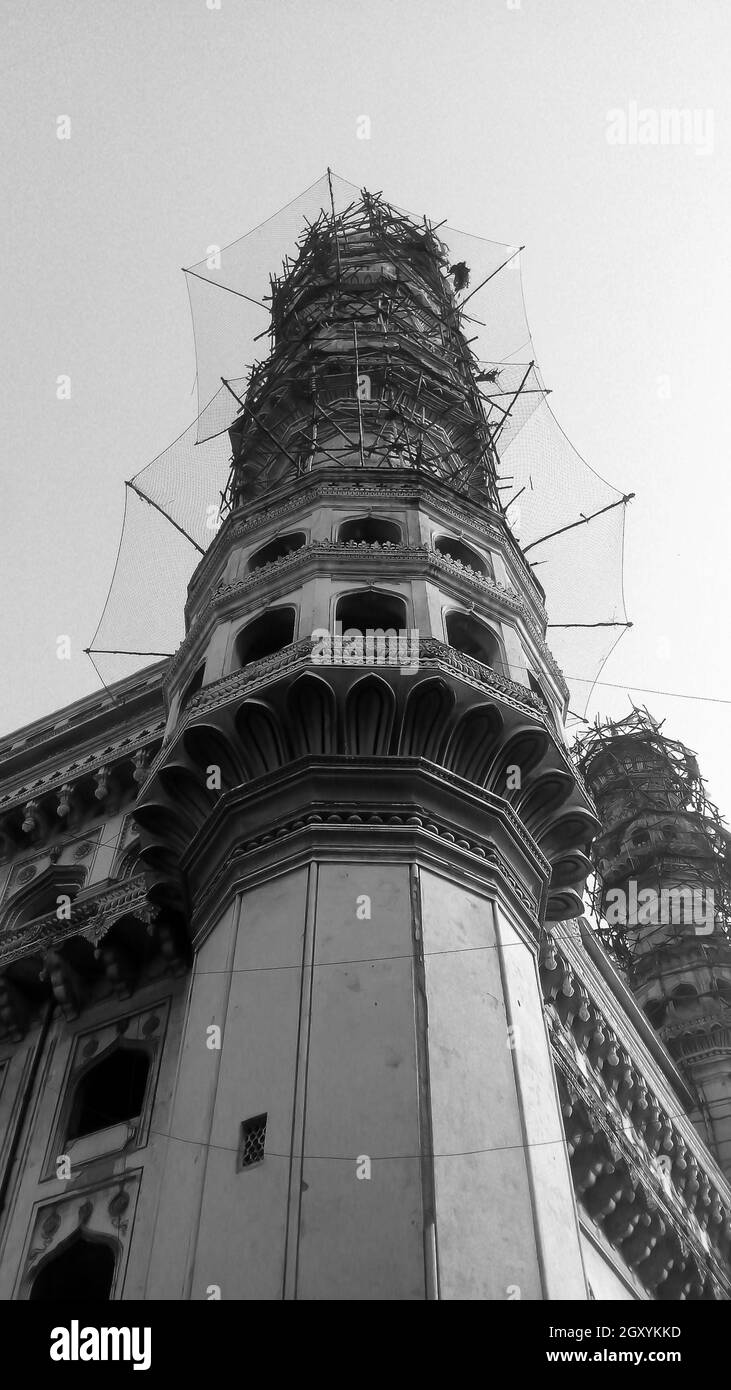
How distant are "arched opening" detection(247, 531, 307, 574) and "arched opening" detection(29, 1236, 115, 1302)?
415 inches

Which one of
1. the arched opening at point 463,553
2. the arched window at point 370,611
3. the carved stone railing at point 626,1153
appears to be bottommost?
the carved stone railing at point 626,1153

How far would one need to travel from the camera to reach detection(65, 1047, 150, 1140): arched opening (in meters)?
17.1

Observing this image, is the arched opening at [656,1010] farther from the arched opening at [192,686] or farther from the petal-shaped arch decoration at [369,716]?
the petal-shaped arch decoration at [369,716]

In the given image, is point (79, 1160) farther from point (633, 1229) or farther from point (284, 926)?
point (633, 1229)

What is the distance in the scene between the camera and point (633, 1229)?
885 inches

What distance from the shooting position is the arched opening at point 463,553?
22.0 meters

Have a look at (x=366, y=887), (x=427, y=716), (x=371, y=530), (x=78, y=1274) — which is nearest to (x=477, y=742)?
(x=427, y=716)

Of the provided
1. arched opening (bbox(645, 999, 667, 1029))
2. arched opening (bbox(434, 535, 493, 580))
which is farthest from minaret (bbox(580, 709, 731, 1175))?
arched opening (bbox(434, 535, 493, 580))

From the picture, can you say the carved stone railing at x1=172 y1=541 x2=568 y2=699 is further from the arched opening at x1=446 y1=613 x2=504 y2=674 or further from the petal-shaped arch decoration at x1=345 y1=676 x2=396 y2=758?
the petal-shaped arch decoration at x1=345 y1=676 x2=396 y2=758

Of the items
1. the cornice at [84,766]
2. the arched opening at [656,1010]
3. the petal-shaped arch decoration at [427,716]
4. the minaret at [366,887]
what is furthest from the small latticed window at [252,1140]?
the arched opening at [656,1010]

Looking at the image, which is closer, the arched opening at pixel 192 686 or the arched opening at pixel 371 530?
the arched opening at pixel 192 686

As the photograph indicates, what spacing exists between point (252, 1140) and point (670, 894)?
122ft

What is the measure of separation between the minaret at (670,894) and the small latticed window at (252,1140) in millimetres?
26035
